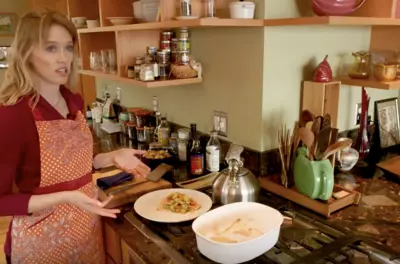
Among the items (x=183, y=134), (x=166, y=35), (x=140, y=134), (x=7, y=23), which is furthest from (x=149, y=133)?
(x=7, y=23)

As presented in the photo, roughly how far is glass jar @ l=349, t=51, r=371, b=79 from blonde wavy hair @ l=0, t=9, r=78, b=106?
116cm

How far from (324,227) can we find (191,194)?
481mm

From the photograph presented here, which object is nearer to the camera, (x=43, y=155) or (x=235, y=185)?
(x=43, y=155)

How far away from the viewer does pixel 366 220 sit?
124 cm

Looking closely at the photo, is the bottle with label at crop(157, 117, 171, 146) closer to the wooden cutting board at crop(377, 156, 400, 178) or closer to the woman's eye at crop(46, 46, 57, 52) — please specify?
the woman's eye at crop(46, 46, 57, 52)

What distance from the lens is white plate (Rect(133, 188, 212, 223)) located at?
123cm

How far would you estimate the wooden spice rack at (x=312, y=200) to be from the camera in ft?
4.14

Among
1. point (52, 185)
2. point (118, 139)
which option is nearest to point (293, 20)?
point (52, 185)

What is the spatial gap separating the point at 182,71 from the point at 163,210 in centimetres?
65

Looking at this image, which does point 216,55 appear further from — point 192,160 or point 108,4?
point 108,4

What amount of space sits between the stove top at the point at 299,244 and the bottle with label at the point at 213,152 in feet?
1.40

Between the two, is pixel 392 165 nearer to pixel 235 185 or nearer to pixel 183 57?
pixel 235 185

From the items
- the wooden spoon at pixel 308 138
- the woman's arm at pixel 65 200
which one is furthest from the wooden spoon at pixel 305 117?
the woman's arm at pixel 65 200

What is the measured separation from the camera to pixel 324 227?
119 cm
